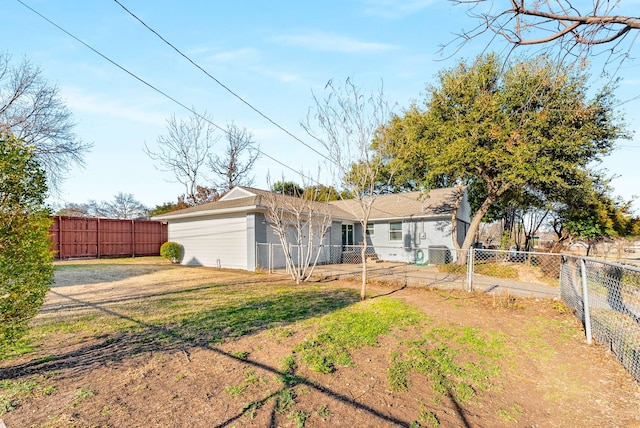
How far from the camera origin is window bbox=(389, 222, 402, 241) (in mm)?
16906

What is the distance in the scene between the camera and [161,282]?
970 centimetres

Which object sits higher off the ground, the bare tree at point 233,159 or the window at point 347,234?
the bare tree at point 233,159

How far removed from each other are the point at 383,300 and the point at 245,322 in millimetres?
3284

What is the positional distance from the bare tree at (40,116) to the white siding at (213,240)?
759 centimetres

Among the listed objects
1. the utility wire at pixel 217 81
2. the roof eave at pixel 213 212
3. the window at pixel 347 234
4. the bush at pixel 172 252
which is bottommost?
the bush at pixel 172 252

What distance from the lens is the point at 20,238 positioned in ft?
10.5

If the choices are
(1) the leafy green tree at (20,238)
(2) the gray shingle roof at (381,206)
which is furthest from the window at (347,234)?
(1) the leafy green tree at (20,238)

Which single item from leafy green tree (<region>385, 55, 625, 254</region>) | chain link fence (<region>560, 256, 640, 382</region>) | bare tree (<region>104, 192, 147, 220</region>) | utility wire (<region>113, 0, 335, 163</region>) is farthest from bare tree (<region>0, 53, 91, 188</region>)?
chain link fence (<region>560, 256, 640, 382</region>)

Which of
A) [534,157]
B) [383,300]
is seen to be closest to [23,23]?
[383,300]

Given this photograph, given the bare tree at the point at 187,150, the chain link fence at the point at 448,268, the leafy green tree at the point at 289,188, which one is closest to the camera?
the chain link fence at the point at 448,268

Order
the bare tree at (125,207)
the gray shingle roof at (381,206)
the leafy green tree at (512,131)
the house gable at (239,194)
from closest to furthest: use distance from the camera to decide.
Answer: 1. the leafy green tree at (512,131)
2. the gray shingle roof at (381,206)
3. the house gable at (239,194)
4. the bare tree at (125,207)

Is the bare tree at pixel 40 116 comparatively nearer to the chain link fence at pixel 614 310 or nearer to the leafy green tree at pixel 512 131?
the leafy green tree at pixel 512 131

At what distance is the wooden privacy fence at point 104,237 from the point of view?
16.7 meters

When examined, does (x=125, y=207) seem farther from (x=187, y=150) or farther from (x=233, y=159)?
(x=233, y=159)
